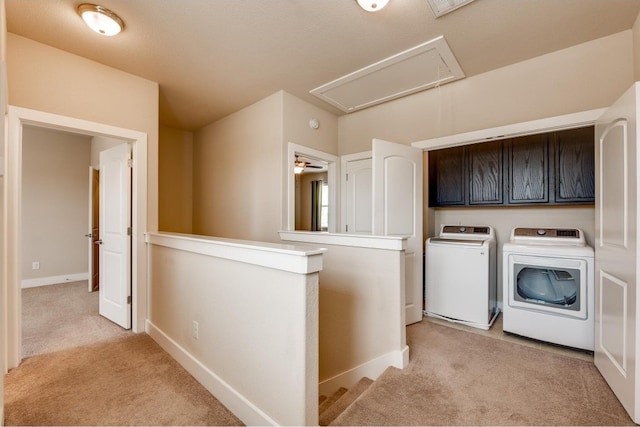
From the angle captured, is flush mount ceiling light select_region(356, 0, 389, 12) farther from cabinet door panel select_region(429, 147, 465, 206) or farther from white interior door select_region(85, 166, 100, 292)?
white interior door select_region(85, 166, 100, 292)

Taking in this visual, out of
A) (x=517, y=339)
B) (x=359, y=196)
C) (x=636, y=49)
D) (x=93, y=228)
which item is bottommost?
(x=517, y=339)

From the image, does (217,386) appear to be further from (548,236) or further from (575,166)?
(575,166)

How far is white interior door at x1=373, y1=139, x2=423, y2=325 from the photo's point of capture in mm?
2859

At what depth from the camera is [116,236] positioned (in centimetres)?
296

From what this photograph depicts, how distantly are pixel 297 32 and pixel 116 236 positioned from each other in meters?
2.65

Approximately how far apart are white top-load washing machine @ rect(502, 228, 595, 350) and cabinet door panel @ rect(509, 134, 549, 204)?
43 centimetres

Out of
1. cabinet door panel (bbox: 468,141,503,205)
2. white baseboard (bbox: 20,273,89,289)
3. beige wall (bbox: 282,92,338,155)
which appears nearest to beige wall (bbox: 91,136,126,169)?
white baseboard (bbox: 20,273,89,289)

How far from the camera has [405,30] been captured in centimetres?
220

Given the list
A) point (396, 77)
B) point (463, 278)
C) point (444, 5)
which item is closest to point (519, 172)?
point (463, 278)

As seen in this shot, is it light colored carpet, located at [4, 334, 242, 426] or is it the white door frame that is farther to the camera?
the white door frame

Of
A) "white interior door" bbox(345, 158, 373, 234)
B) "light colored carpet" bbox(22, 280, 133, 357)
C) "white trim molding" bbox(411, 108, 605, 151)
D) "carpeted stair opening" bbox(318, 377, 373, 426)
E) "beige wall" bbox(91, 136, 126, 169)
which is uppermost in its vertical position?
"beige wall" bbox(91, 136, 126, 169)

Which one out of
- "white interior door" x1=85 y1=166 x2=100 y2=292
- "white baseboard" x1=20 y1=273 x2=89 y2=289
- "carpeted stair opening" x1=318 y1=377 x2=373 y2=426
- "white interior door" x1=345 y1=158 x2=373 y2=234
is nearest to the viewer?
"carpeted stair opening" x1=318 y1=377 x2=373 y2=426

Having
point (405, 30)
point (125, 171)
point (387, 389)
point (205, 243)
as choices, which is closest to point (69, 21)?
point (125, 171)

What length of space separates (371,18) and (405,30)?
0.31 m
